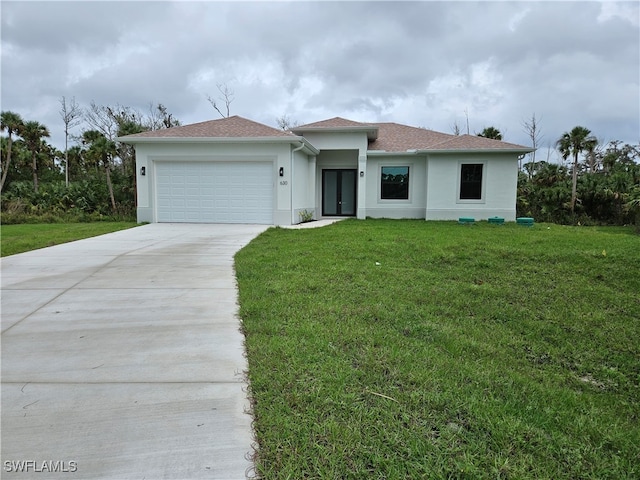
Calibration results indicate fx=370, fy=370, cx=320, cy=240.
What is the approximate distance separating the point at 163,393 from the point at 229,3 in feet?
47.3

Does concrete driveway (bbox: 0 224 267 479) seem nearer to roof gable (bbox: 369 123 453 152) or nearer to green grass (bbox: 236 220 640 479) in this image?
green grass (bbox: 236 220 640 479)

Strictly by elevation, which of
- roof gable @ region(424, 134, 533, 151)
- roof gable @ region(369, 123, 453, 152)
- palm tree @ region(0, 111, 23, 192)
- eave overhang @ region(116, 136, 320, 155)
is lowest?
eave overhang @ region(116, 136, 320, 155)

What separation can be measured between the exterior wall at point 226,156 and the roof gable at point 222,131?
0.32m

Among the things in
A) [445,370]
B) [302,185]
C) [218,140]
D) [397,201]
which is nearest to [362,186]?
[397,201]

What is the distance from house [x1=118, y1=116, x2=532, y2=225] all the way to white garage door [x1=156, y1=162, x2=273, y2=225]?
0.04 m

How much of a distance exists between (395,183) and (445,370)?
1501cm

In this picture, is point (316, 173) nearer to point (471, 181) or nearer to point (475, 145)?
point (471, 181)

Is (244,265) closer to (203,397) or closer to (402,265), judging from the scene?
(402,265)

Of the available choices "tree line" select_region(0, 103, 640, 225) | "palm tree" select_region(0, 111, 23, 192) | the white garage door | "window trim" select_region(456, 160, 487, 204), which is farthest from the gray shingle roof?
"palm tree" select_region(0, 111, 23, 192)

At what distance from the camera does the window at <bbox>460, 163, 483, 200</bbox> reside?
52.2 feet

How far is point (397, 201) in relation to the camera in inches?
679

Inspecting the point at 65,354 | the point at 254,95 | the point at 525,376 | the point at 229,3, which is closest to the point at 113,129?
the point at 254,95

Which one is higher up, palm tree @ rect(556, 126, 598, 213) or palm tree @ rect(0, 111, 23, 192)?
palm tree @ rect(0, 111, 23, 192)

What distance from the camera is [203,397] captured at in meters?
2.52
